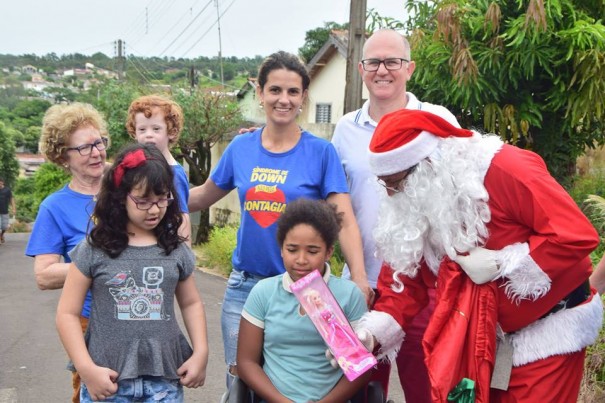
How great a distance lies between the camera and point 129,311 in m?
2.78

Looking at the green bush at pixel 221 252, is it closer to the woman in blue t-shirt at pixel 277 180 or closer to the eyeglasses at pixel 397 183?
the woman in blue t-shirt at pixel 277 180

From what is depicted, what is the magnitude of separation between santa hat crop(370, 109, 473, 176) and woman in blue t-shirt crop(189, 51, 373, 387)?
0.62 metres

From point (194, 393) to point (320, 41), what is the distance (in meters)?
27.6

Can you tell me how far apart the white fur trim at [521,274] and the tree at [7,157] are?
24.2 meters

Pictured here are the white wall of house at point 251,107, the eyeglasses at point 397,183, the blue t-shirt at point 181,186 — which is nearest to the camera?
the eyeglasses at point 397,183

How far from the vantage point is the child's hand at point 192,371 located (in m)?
2.84

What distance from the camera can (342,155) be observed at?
3498 mm

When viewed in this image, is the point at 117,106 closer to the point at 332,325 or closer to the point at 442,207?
the point at 332,325

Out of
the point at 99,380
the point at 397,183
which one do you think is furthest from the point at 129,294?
the point at 397,183

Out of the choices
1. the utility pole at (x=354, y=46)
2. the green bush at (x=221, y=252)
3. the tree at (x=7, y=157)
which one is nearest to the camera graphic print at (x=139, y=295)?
the utility pole at (x=354, y=46)

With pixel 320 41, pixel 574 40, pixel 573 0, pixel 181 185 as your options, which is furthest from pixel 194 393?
pixel 320 41

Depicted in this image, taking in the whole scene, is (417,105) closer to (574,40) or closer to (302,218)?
(302,218)

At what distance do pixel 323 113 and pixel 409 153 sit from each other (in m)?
24.5

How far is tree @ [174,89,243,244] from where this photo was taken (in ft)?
57.5
